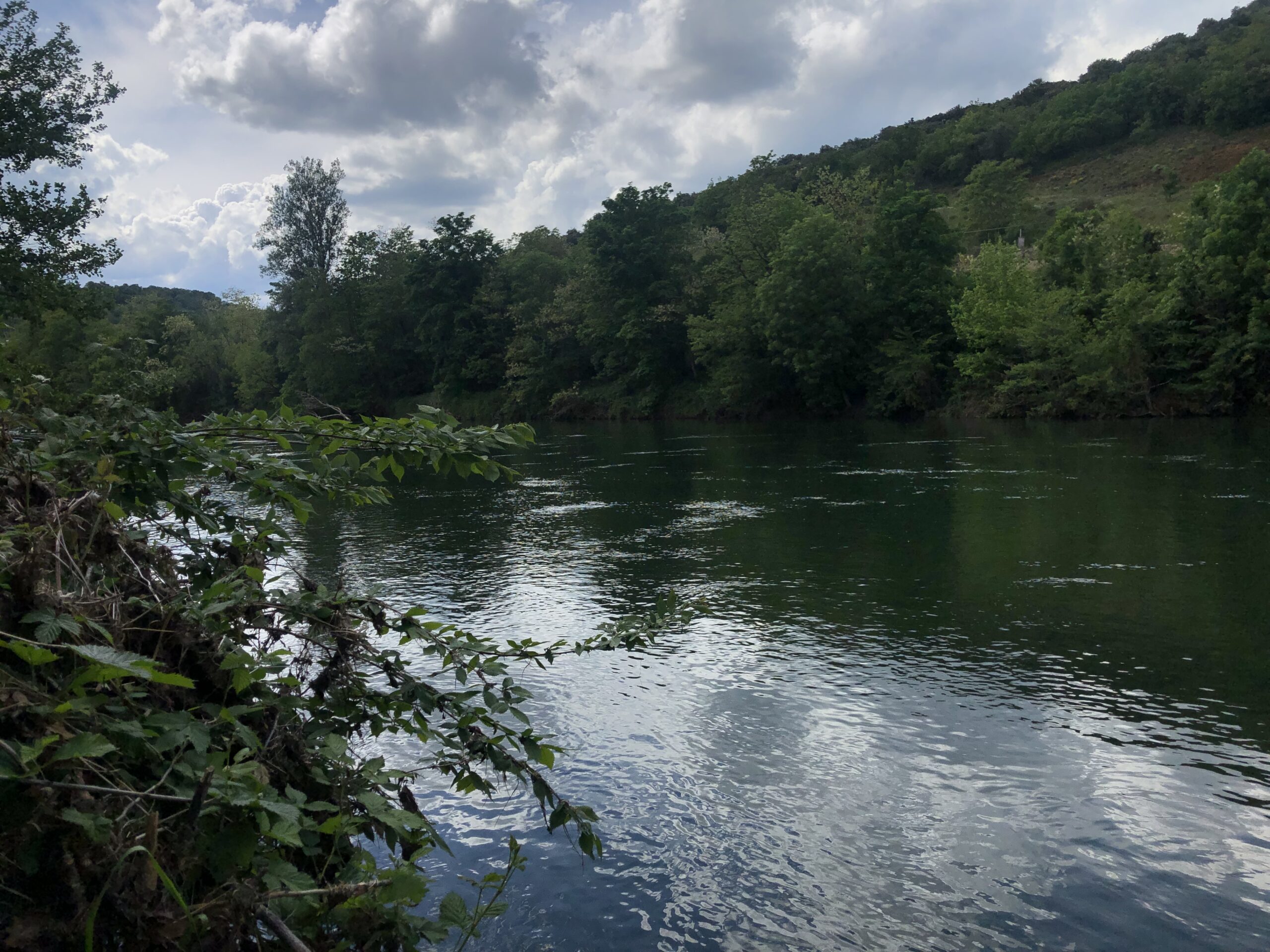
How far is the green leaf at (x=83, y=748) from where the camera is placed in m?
1.56

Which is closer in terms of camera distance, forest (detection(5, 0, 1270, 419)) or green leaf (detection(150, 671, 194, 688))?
green leaf (detection(150, 671, 194, 688))

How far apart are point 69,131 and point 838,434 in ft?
76.9

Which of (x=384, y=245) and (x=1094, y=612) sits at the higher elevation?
Result: (x=384, y=245)

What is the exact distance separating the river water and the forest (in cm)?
285

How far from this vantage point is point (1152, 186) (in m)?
62.7

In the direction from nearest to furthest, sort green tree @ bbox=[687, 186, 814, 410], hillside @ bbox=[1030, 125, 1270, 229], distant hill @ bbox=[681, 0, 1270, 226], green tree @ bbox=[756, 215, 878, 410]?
green tree @ bbox=[756, 215, 878, 410] < green tree @ bbox=[687, 186, 814, 410] < hillside @ bbox=[1030, 125, 1270, 229] < distant hill @ bbox=[681, 0, 1270, 226]

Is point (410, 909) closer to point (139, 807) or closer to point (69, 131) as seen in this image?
point (139, 807)

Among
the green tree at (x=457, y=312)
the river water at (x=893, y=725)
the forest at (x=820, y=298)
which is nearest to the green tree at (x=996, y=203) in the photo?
the forest at (x=820, y=298)

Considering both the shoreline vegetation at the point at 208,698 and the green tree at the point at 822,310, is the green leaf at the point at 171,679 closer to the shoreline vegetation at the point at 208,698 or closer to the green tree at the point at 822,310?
the shoreline vegetation at the point at 208,698

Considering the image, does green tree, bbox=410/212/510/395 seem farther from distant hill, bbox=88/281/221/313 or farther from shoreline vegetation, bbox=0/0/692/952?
shoreline vegetation, bbox=0/0/692/952

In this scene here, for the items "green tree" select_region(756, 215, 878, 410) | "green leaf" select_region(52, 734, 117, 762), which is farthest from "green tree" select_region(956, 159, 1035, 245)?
"green leaf" select_region(52, 734, 117, 762)

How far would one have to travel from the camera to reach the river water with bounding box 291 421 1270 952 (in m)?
3.74

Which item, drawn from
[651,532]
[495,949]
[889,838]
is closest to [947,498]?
[651,532]

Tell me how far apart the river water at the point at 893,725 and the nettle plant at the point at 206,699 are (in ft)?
4.94
